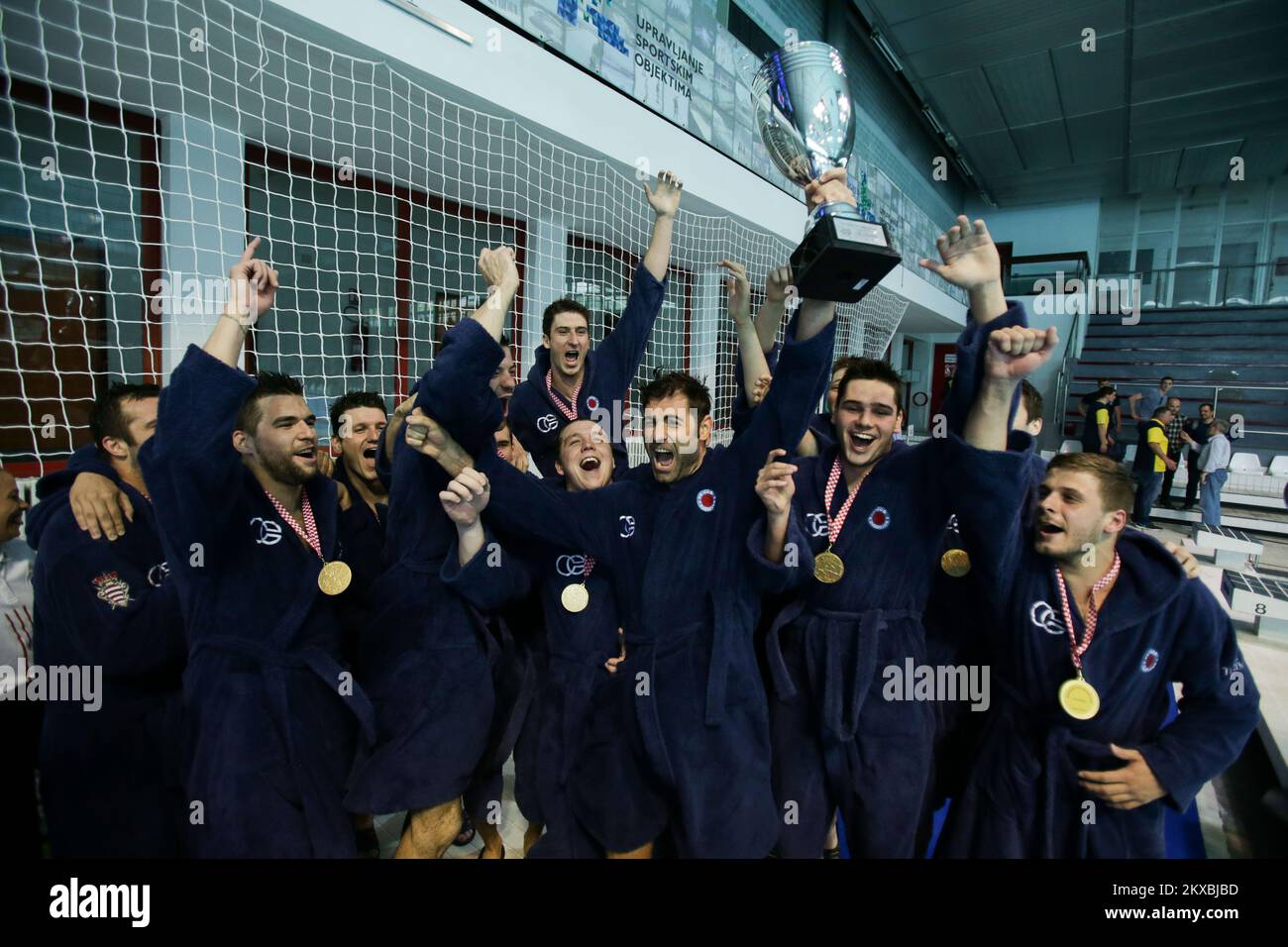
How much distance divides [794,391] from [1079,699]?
1050mm

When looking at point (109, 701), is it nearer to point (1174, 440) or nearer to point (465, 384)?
point (465, 384)

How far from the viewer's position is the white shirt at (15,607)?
1.89 meters

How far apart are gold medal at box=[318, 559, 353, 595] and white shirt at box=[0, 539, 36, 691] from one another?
113 centimetres

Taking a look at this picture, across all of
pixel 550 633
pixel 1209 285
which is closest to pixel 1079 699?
pixel 550 633

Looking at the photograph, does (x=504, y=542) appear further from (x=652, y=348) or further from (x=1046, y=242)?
(x=1046, y=242)

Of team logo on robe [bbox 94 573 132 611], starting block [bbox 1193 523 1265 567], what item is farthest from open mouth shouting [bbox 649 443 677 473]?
starting block [bbox 1193 523 1265 567]

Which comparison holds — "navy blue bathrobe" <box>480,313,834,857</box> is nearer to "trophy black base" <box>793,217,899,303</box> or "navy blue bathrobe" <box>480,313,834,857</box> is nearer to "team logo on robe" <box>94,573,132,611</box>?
"trophy black base" <box>793,217,899,303</box>

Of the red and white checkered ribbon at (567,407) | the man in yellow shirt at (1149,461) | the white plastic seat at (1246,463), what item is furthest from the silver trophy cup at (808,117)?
the white plastic seat at (1246,463)

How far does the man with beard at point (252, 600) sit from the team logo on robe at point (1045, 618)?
6.10 feet

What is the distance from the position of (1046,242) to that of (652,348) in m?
15.6

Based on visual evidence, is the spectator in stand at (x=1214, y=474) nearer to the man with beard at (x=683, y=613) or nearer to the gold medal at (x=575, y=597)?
the man with beard at (x=683, y=613)

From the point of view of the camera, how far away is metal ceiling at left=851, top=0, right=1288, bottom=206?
8023 mm
